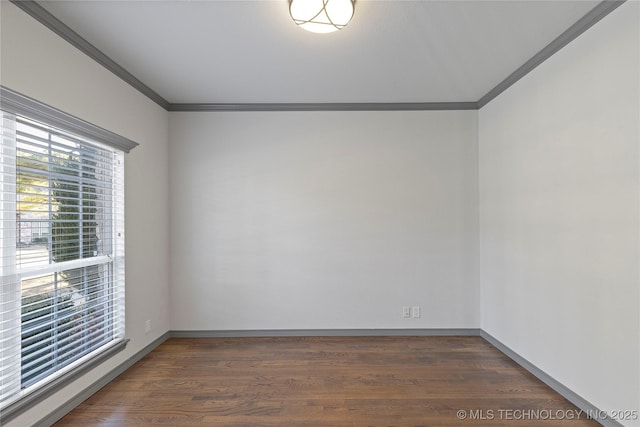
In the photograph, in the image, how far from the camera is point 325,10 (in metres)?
1.92

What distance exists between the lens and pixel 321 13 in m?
1.94

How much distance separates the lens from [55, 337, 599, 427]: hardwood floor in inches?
85.7

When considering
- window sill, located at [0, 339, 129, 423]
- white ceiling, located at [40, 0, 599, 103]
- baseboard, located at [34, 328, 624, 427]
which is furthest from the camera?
baseboard, located at [34, 328, 624, 427]

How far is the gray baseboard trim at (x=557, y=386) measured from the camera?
206cm

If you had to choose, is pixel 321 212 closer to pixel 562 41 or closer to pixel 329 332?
pixel 329 332

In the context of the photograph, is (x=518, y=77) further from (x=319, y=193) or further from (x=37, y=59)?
(x=37, y=59)

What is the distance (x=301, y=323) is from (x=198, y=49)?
9.49 ft

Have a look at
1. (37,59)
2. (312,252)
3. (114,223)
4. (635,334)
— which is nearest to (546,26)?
(635,334)

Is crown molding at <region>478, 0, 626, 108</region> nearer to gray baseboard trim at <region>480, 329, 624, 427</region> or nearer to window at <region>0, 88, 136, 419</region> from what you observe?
gray baseboard trim at <region>480, 329, 624, 427</region>

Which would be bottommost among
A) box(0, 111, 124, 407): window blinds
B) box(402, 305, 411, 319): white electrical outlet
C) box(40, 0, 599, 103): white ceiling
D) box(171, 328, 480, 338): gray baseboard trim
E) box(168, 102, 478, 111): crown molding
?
box(171, 328, 480, 338): gray baseboard trim

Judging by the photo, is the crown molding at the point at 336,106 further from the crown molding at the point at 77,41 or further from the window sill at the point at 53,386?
the window sill at the point at 53,386

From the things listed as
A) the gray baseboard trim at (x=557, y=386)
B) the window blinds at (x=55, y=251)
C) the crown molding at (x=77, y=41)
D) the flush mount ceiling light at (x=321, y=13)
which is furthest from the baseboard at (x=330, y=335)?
the flush mount ceiling light at (x=321, y=13)

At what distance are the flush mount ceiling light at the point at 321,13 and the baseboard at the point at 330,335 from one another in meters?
2.99

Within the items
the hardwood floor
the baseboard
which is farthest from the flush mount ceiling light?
the baseboard
